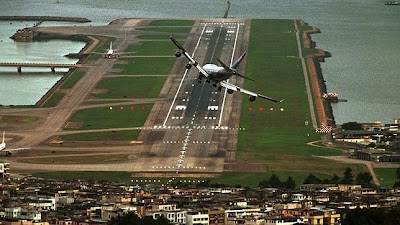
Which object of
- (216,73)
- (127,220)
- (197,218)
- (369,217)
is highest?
(216,73)

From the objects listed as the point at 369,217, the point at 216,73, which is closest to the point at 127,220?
the point at 369,217

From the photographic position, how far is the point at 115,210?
179125 mm

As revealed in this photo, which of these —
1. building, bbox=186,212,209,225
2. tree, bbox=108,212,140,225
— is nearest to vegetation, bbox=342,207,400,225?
building, bbox=186,212,209,225

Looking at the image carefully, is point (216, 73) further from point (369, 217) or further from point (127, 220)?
point (127, 220)

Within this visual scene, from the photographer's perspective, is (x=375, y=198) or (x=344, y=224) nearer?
(x=344, y=224)

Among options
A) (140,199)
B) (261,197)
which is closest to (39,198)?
(140,199)

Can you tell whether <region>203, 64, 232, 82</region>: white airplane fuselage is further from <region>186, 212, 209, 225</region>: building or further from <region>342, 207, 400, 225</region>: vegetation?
<region>342, 207, 400, 225</region>: vegetation

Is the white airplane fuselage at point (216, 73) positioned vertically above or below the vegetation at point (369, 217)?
above

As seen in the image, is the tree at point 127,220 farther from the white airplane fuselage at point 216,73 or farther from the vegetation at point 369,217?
the white airplane fuselage at point 216,73

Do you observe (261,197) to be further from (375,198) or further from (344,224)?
(344,224)

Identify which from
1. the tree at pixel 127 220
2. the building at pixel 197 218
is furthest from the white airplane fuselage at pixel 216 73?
the tree at pixel 127 220

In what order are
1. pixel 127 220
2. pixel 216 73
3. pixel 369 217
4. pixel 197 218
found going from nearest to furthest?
pixel 127 220 < pixel 369 217 < pixel 197 218 < pixel 216 73

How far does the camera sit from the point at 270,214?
178 m

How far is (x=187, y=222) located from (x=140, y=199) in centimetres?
1552
